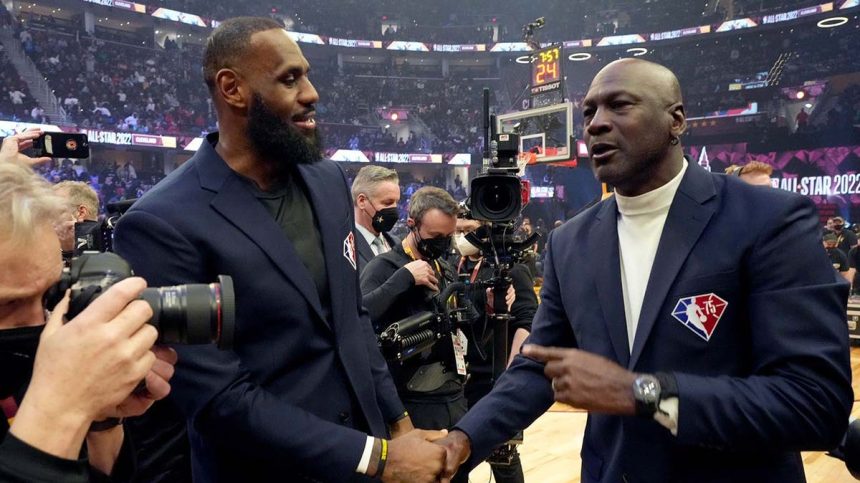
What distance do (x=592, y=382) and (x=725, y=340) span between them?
0.35 meters

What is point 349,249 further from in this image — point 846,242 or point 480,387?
point 846,242

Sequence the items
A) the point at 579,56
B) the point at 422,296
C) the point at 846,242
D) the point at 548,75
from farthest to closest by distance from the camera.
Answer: the point at 579,56, the point at 548,75, the point at 846,242, the point at 422,296

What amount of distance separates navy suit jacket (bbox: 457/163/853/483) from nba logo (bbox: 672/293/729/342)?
0.01 meters

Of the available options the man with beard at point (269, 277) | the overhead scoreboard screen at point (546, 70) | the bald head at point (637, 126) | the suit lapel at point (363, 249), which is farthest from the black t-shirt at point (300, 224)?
the overhead scoreboard screen at point (546, 70)

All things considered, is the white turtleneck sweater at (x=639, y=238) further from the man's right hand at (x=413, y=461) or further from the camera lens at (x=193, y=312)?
the camera lens at (x=193, y=312)

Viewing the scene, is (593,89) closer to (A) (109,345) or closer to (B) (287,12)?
(A) (109,345)

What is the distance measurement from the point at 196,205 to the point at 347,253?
1.50 ft

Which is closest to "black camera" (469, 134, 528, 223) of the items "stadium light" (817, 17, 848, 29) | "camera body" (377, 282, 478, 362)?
"camera body" (377, 282, 478, 362)

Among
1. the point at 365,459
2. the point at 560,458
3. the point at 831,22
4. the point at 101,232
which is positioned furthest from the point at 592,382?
the point at 831,22

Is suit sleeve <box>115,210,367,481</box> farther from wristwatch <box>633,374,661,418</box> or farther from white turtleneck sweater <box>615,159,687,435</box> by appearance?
white turtleneck sweater <box>615,159,687,435</box>

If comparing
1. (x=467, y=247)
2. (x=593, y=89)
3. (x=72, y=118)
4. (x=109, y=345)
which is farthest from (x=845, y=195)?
(x=72, y=118)

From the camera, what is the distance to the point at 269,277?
1.55 meters

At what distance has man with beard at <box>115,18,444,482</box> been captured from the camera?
148cm

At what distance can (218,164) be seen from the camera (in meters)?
1.67
